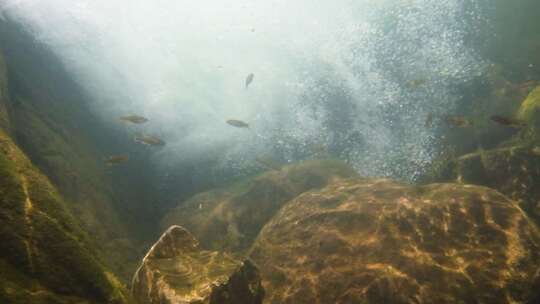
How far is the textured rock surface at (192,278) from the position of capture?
3.96 meters

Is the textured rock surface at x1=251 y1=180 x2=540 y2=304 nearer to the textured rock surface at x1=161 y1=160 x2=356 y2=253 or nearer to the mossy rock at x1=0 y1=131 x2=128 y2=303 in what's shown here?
the textured rock surface at x1=161 y1=160 x2=356 y2=253

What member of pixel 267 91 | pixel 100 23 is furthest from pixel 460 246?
pixel 100 23

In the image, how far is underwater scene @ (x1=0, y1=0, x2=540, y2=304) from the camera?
4367mm

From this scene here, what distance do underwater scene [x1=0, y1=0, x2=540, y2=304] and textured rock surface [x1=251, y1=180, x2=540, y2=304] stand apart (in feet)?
0.08

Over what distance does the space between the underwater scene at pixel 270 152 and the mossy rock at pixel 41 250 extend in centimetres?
2

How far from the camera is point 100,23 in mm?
17672

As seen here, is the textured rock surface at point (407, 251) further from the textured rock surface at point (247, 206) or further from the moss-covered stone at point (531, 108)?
the moss-covered stone at point (531, 108)

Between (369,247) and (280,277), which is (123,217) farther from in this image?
(369,247)

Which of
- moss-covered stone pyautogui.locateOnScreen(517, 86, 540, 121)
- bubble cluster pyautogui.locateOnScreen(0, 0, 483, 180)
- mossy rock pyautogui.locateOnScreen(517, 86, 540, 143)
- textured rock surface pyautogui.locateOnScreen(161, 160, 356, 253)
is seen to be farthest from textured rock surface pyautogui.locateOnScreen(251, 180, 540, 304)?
bubble cluster pyautogui.locateOnScreen(0, 0, 483, 180)

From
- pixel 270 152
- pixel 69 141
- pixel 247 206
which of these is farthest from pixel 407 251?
pixel 270 152

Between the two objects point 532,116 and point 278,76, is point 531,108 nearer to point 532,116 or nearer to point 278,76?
point 532,116

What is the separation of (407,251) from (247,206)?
17.2ft

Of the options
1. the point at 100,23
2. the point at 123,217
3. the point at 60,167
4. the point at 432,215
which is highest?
the point at 100,23

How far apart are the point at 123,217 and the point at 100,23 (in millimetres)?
12495
